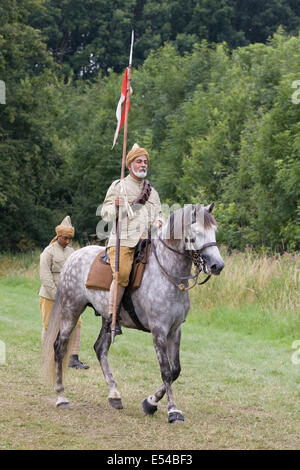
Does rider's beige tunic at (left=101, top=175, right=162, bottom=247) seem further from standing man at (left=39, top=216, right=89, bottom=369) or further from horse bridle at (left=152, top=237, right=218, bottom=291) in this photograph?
standing man at (left=39, top=216, right=89, bottom=369)

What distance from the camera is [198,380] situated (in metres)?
10.0

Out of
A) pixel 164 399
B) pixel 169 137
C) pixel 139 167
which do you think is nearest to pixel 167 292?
pixel 139 167

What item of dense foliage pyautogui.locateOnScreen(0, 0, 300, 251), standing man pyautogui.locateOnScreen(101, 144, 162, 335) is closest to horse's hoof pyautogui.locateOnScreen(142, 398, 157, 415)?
standing man pyautogui.locateOnScreen(101, 144, 162, 335)

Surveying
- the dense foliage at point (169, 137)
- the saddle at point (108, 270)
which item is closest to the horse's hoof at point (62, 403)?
the saddle at point (108, 270)

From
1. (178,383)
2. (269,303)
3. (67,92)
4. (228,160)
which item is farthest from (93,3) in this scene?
(178,383)

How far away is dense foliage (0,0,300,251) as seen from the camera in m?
22.1

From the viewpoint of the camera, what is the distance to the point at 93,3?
55.0m

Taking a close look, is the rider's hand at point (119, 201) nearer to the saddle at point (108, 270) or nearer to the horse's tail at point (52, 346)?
the saddle at point (108, 270)

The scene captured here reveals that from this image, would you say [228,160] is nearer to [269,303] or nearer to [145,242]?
[269,303]

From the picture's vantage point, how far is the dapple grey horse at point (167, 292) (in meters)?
7.41

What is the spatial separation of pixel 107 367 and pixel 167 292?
152cm

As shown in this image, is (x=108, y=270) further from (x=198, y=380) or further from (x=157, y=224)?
(x=198, y=380)

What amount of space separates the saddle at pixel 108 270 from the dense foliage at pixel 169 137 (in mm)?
Result: 11796
